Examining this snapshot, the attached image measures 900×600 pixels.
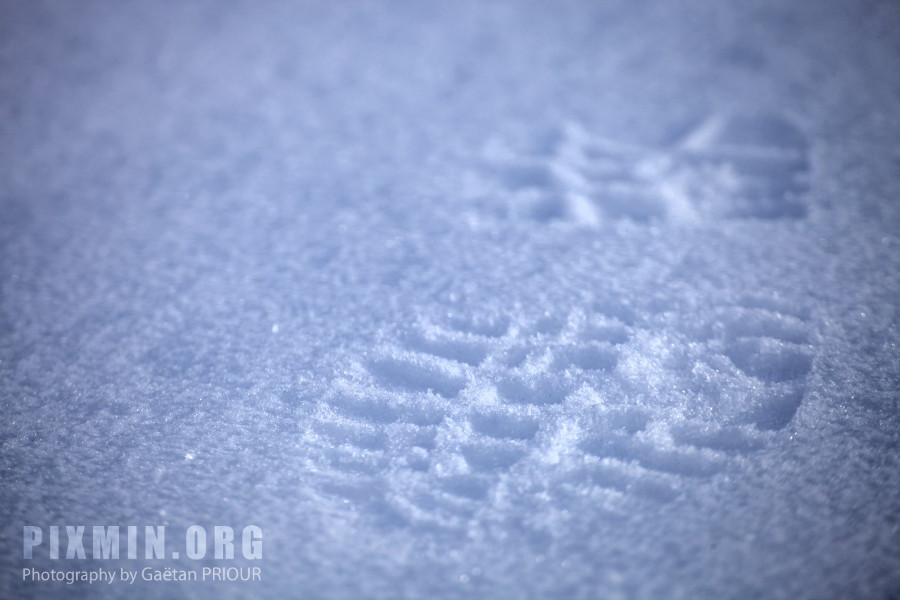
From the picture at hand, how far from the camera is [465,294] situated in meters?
0.61

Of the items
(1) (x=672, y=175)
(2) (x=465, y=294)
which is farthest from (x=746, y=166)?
(2) (x=465, y=294)

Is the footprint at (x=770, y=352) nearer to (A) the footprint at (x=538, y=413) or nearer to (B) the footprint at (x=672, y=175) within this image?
(A) the footprint at (x=538, y=413)

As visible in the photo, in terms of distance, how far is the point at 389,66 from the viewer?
2.95ft

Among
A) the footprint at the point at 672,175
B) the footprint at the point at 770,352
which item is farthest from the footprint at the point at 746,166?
the footprint at the point at 770,352

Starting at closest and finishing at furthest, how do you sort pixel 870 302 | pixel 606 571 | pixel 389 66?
1. pixel 606 571
2. pixel 870 302
3. pixel 389 66

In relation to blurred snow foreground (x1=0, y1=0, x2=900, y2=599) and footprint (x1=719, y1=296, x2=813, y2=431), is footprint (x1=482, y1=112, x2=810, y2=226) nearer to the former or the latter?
blurred snow foreground (x1=0, y1=0, x2=900, y2=599)

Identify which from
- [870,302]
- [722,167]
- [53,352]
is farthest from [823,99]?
[53,352]

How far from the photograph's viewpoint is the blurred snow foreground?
45cm

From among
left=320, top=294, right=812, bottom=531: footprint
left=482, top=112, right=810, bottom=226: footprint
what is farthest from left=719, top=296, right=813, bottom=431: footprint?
left=482, top=112, right=810, bottom=226: footprint

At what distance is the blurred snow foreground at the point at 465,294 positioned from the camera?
0.45 meters

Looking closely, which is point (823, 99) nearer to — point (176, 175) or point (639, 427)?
point (639, 427)

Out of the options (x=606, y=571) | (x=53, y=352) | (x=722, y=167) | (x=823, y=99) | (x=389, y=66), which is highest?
(x=389, y=66)

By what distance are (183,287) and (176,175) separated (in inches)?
7.6

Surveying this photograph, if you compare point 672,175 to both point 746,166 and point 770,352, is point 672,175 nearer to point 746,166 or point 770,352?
point 746,166
